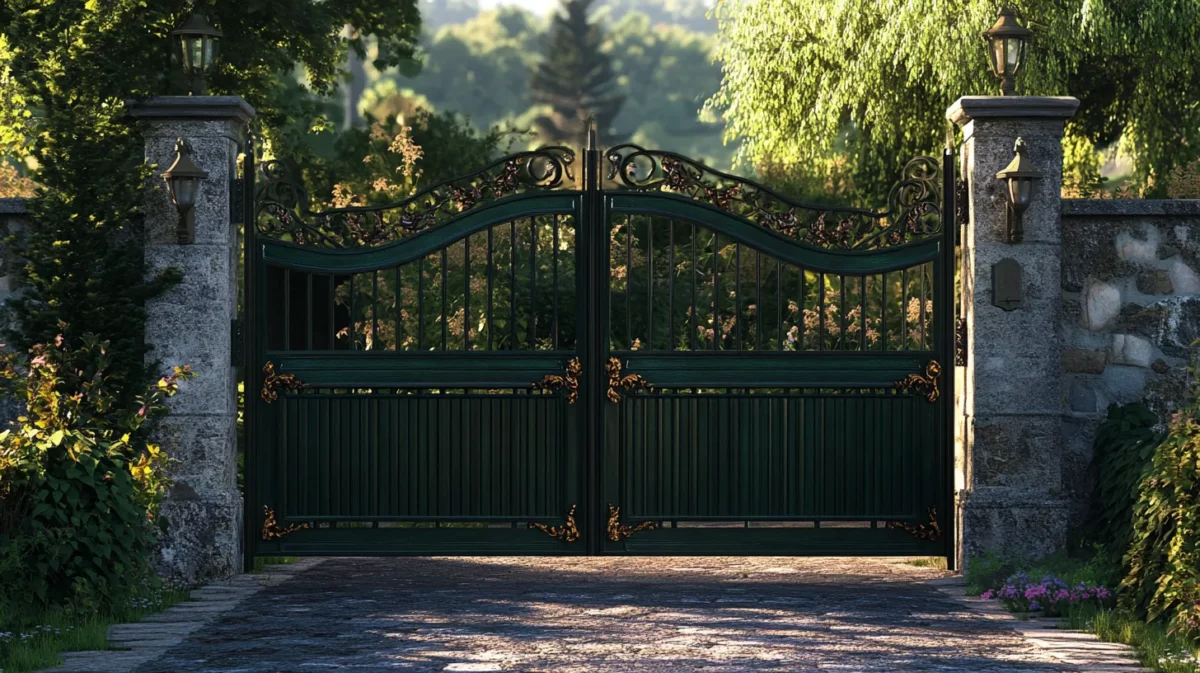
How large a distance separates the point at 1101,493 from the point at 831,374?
170cm

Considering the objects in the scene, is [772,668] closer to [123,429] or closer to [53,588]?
[53,588]

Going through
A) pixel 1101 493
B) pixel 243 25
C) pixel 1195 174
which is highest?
pixel 243 25

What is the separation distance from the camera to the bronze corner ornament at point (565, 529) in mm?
9398

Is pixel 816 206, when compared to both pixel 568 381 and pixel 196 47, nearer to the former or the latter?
pixel 568 381

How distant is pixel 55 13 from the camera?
9.88 m

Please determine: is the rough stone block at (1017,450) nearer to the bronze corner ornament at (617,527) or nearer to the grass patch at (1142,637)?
the grass patch at (1142,637)

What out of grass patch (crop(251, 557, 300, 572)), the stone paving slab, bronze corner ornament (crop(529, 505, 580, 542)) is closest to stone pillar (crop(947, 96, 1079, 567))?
bronze corner ornament (crop(529, 505, 580, 542))

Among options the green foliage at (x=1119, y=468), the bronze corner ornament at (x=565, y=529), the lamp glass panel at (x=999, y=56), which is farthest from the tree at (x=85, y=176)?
the green foliage at (x=1119, y=468)

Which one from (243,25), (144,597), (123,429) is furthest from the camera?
(243,25)

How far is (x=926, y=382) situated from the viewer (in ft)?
31.0

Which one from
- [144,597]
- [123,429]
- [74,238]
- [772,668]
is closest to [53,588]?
[144,597]

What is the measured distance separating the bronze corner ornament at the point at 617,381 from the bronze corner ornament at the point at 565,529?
0.71 m

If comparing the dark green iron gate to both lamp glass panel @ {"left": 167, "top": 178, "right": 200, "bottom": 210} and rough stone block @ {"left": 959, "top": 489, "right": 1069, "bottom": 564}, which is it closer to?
rough stone block @ {"left": 959, "top": 489, "right": 1069, "bottom": 564}

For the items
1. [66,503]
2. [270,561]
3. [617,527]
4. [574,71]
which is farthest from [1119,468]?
[574,71]
